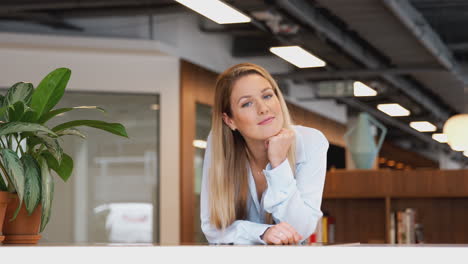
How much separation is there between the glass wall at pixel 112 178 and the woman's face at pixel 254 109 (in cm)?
564

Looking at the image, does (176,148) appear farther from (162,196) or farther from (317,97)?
(317,97)

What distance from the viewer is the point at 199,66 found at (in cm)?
849

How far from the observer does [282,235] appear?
75.9 inches

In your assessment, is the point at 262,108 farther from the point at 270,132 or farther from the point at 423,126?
the point at 423,126

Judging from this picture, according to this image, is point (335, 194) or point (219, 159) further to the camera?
point (335, 194)

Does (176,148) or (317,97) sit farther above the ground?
(317,97)

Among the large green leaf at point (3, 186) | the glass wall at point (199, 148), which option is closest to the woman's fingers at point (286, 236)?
the large green leaf at point (3, 186)

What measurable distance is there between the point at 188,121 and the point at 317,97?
2816 mm

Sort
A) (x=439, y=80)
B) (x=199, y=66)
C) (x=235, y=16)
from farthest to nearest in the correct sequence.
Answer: (x=439, y=80) < (x=199, y=66) < (x=235, y=16)

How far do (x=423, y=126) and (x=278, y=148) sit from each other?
40.8ft

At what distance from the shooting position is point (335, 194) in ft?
19.8
